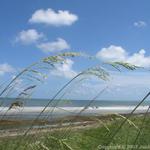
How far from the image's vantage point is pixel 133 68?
10.2 feet

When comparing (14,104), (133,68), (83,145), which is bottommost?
(83,145)

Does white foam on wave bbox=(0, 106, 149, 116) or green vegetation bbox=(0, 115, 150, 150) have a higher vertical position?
white foam on wave bbox=(0, 106, 149, 116)

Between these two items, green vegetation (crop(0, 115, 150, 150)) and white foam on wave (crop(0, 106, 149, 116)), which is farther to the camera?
white foam on wave (crop(0, 106, 149, 116))

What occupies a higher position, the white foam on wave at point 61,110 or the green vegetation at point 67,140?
the white foam on wave at point 61,110

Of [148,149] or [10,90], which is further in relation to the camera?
[148,149]

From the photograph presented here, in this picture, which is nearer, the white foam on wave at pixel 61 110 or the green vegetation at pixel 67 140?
the green vegetation at pixel 67 140

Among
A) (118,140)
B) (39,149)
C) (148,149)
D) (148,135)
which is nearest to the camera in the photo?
(39,149)

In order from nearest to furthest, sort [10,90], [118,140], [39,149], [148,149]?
[39,149], [10,90], [148,149], [118,140]

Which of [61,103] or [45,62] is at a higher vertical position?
[45,62]

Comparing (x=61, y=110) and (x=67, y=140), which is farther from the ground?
(x=61, y=110)

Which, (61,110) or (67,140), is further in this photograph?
(67,140)

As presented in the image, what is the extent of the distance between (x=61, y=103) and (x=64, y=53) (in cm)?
73

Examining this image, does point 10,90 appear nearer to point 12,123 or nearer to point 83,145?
point 12,123

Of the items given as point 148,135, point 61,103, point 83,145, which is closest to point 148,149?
point 148,135
